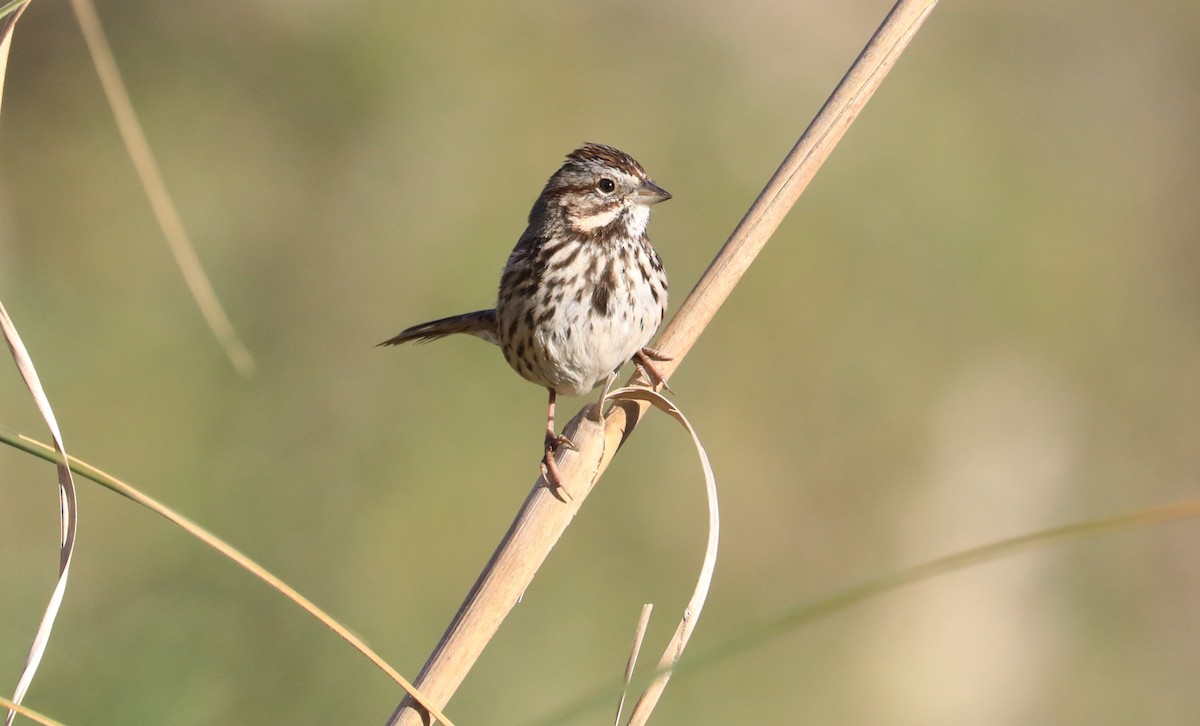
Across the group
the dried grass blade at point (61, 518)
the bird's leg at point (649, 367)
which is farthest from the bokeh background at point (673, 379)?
the dried grass blade at point (61, 518)

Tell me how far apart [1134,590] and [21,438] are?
25.3 ft

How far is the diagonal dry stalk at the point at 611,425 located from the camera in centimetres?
203

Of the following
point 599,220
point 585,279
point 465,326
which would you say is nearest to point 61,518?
point 585,279

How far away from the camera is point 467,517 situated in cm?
600

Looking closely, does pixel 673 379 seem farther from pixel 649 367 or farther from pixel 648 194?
pixel 649 367

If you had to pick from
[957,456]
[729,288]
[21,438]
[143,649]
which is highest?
[729,288]

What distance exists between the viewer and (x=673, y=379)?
23.1 ft

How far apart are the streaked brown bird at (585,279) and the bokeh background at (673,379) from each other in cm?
145

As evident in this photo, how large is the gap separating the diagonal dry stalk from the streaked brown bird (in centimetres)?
99

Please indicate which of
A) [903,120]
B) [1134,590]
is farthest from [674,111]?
[1134,590]

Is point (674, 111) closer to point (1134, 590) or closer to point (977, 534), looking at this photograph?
point (977, 534)

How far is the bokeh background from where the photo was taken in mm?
5453

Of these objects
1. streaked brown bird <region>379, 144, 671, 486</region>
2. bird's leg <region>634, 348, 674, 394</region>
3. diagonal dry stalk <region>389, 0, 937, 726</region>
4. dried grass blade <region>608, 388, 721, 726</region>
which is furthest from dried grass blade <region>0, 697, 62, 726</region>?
streaked brown bird <region>379, 144, 671, 486</region>

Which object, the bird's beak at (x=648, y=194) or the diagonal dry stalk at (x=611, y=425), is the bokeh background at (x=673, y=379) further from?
the diagonal dry stalk at (x=611, y=425)
